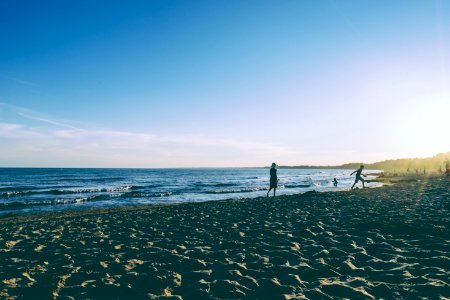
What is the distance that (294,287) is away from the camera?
4.93 m

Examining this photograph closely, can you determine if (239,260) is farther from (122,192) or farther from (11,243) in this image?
(122,192)

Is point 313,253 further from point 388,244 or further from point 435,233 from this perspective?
point 435,233

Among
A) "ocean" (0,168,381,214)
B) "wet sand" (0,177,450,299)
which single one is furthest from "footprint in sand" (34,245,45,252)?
"ocean" (0,168,381,214)

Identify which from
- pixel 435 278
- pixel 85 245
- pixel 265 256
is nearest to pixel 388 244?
pixel 435 278

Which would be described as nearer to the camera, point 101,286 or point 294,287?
point 294,287

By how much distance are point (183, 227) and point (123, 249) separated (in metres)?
3.14

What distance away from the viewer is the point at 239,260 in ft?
21.2

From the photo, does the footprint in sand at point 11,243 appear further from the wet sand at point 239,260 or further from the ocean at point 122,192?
the ocean at point 122,192

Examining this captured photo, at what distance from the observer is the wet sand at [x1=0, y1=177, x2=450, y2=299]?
4.91 m

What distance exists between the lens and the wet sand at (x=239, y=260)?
4.91 metres

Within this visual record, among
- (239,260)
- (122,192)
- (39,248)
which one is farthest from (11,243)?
(122,192)

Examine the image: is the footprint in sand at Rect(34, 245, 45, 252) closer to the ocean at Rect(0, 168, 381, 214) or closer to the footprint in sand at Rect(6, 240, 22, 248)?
the footprint in sand at Rect(6, 240, 22, 248)

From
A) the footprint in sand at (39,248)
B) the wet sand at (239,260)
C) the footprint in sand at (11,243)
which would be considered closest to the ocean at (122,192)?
the footprint in sand at (11,243)

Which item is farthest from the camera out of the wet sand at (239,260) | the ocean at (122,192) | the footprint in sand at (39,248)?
the ocean at (122,192)
